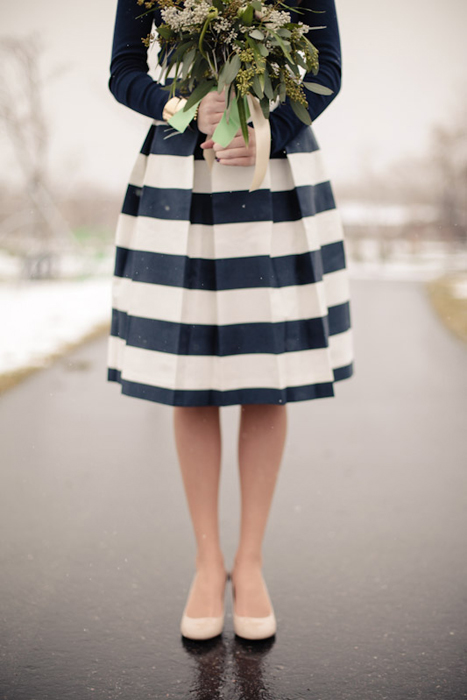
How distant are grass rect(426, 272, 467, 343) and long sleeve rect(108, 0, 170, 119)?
5.29 meters

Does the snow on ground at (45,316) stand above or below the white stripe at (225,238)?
below

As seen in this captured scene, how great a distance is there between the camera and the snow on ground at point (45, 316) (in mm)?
5441

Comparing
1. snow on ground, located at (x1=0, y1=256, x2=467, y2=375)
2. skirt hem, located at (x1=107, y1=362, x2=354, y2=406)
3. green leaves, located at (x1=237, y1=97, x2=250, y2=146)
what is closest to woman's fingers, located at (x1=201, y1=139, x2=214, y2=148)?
green leaves, located at (x1=237, y1=97, x2=250, y2=146)

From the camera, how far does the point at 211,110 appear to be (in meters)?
1.37

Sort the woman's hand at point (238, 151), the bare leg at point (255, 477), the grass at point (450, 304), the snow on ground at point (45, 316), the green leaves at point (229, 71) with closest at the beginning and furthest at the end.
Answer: the green leaves at point (229, 71), the woman's hand at point (238, 151), the bare leg at point (255, 477), the snow on ground at point (45, 316), the grass at point (450, 304)

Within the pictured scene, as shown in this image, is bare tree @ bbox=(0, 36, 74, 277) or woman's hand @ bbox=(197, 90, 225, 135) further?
bare tree @ bbox=(0, 36, 74, 277)

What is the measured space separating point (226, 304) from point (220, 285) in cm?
4

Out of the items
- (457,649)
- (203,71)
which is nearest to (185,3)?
(203,71)

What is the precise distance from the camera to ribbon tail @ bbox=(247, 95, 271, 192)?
52.4 inches

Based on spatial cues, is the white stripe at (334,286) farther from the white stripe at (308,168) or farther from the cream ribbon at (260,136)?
the cream ribbon at (260,136)

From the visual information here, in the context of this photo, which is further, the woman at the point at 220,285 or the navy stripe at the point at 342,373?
the navy stripe at the point at 342,373

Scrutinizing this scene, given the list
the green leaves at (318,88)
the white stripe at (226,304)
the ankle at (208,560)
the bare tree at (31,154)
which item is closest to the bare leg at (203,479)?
the ankle at (208,560)

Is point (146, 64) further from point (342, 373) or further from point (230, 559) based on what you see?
point (230, 559)

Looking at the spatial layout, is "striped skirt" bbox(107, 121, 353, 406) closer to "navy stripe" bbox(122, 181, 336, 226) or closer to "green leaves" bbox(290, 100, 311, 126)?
"navy stripe" bbox(122, 181, 336, 226)
